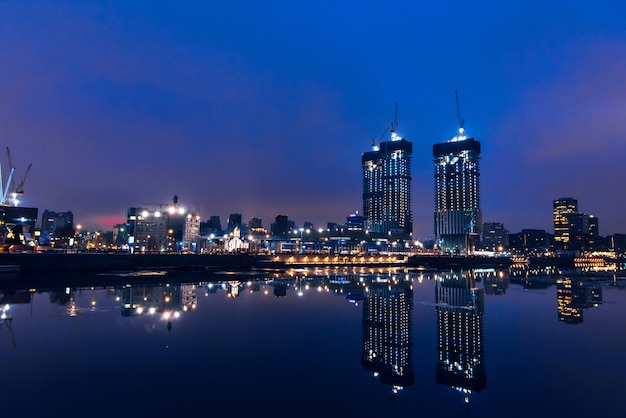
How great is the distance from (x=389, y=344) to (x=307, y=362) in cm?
564

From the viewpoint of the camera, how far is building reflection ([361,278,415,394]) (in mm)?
16656

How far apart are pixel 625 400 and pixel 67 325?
28688mm

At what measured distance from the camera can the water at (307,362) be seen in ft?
43.2

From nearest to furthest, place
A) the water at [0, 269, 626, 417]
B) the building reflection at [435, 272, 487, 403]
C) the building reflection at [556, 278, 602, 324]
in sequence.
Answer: the water at [0, 269, 626, 417], the building reflection at [435, 272, 487, 403], the building reflection at [556, 278, 602, 324]

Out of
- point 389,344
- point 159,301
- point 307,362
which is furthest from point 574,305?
point 159,301

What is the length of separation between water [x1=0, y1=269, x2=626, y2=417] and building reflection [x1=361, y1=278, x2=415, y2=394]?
0.29 feet

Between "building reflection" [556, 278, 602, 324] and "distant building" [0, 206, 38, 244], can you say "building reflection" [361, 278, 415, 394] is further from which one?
"distant building" [0, 206, 38, 244]

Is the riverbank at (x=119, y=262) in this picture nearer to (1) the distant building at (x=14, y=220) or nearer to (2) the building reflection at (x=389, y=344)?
(1) the distant building at (x=14, y=220)

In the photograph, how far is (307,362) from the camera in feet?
60.2

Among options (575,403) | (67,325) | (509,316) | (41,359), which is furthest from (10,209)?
(575,403)

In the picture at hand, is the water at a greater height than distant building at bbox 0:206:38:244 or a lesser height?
lesser

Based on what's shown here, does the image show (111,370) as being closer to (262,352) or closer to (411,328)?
(262,352)

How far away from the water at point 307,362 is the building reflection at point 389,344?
88mm

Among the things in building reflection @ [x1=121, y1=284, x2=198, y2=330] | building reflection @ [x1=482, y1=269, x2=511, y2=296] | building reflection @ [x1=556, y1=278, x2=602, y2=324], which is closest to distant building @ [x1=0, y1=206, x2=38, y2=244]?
building reflection @ [x1=121, y1=284, x2=198, y2=330]
